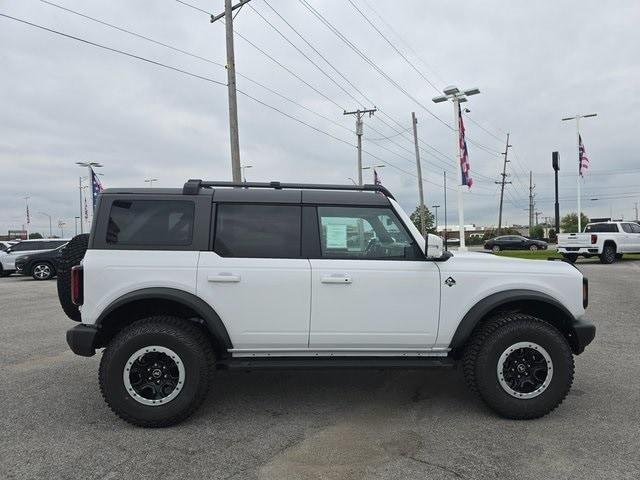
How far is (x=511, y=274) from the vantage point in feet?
13.4

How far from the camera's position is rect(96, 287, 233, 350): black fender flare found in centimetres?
383

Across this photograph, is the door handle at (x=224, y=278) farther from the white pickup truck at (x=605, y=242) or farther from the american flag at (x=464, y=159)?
the white pickup truck at (x=605, y=242)

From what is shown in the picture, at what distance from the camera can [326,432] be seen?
374 cm

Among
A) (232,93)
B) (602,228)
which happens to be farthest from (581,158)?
(232,93)

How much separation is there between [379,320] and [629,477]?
1.88 meters

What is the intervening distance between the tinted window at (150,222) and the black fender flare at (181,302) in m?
0.41

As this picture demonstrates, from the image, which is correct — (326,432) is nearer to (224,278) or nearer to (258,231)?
(224,278)

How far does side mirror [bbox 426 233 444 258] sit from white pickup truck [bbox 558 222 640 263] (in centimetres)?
1945

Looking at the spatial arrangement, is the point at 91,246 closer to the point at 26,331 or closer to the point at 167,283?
Answer: the point at 167,283

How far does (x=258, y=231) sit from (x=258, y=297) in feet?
1.81

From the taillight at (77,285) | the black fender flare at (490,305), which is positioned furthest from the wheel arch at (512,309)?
the taillight at (77,285)

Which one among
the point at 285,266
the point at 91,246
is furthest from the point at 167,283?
the point at 285,266

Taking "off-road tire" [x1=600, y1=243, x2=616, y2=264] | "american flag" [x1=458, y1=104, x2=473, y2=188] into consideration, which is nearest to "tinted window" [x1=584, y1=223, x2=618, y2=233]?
"off-road tire" [x1=600, y1=243, x2=616, y2=264]

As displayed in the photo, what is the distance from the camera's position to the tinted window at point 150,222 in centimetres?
399
